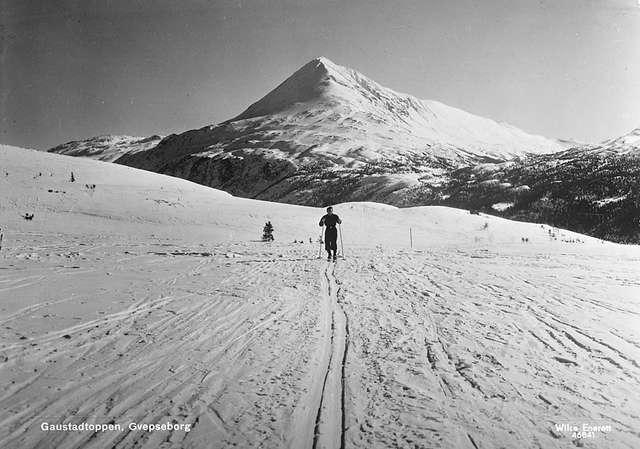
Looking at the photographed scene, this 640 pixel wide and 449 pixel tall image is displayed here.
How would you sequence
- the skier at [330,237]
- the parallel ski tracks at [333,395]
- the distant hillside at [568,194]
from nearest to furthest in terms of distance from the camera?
the parallel ski tracks at [333,395] → the skier at [330,237] → the distant hillside at [568,194]

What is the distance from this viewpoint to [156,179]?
1395 inches

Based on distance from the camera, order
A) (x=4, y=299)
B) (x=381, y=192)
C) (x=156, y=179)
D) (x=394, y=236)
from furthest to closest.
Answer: (x=381, y=192)
(x=156, y=179)
(x=394, y=236)
(x=4, y=299)

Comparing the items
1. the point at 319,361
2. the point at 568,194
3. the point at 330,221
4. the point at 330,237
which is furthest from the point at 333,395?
the point at 568,194

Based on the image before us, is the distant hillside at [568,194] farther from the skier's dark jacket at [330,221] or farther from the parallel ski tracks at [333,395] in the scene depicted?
the parallel ski tracks at [333,395]

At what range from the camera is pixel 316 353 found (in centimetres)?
474

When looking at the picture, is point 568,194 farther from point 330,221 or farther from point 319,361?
point 319,361

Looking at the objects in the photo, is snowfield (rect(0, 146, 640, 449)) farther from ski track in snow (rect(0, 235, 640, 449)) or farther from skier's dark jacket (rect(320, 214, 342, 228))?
skier's dark jacket (rect(320, 214, 342, 228))

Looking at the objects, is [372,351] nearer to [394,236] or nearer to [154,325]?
[154,325]

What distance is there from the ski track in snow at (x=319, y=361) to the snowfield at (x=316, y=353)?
23 millimetres

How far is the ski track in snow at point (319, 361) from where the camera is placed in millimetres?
3215

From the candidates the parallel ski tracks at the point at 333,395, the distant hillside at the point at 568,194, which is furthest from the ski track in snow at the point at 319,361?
the distant hillside at the point at 568,194

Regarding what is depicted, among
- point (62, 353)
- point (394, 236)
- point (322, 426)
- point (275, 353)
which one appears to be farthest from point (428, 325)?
point (394, 236)

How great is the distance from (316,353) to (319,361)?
0.26 meters

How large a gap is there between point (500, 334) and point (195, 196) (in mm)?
27695
